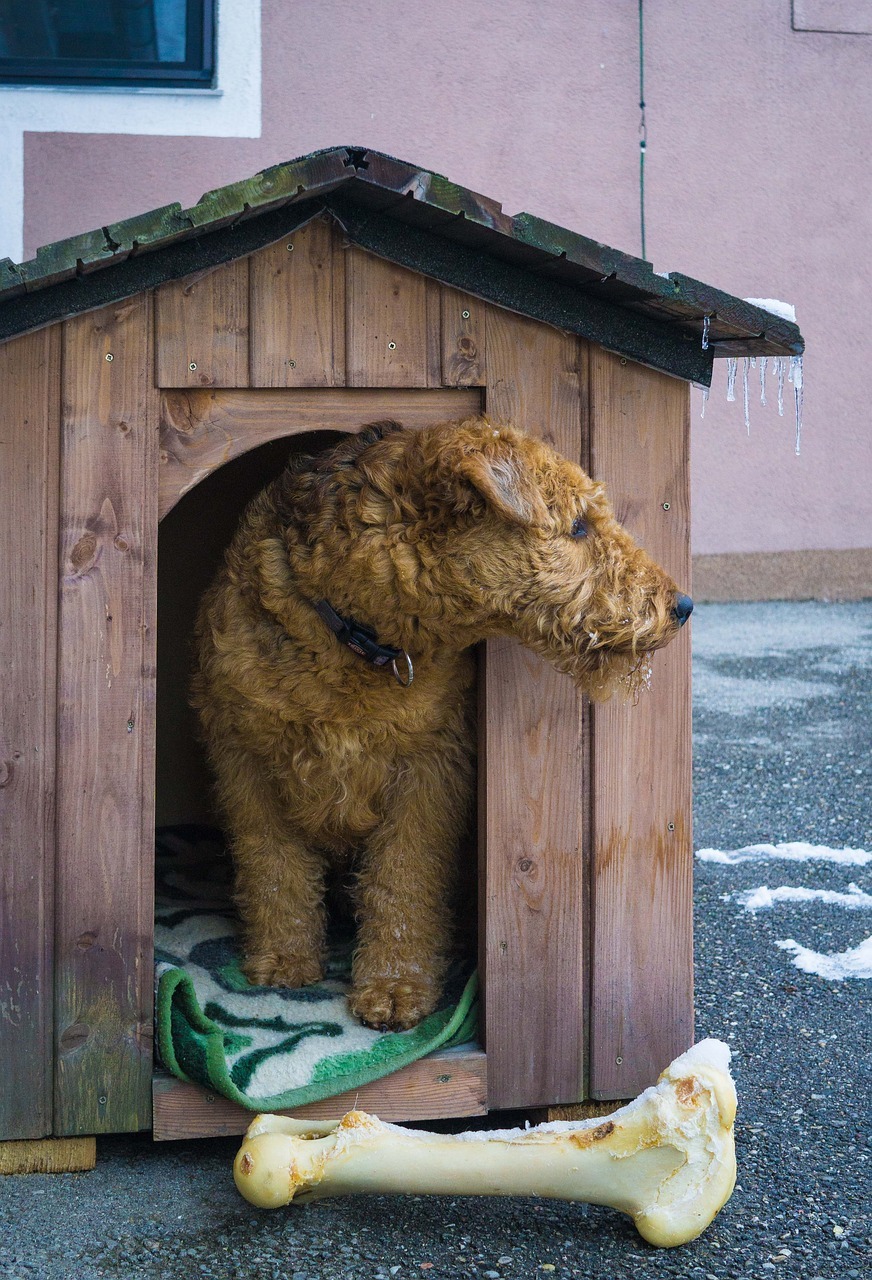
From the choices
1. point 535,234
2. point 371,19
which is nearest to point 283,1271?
point 535,234

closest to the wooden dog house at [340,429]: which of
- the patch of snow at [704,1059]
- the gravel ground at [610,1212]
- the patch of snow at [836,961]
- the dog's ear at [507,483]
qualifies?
the gravel ground at [610,1212]

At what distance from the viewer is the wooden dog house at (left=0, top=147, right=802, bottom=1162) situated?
2.96 metres

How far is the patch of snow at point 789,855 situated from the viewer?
214 inches

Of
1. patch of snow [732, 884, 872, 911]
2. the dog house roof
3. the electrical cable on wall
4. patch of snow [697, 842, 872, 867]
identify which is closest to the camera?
the dog house roof

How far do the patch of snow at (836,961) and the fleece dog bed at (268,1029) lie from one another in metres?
1.41

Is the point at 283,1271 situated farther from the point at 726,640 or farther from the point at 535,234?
the point at 726,640

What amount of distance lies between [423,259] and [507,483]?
0.64 m

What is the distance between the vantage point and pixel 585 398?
319cm

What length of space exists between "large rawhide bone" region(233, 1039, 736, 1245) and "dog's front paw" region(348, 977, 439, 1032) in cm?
56

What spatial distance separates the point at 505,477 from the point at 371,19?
638cm

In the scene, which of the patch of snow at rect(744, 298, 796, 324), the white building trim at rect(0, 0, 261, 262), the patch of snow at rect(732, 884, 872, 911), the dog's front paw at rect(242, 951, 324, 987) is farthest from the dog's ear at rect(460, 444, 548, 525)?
the white building trim at rect(0, 0, 261, 262)

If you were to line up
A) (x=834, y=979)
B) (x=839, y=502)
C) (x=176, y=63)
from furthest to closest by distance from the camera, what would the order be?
(x=839, y=502), (x=176, y=63), (x=834, y=979)

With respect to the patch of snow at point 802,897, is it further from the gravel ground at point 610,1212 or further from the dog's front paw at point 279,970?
the dog's front paw at point 279,970

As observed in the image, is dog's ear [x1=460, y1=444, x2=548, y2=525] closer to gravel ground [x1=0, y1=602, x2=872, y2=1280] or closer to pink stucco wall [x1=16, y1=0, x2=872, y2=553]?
gravel ground [x1=0, y1=602, x2=872, y2=1280]
